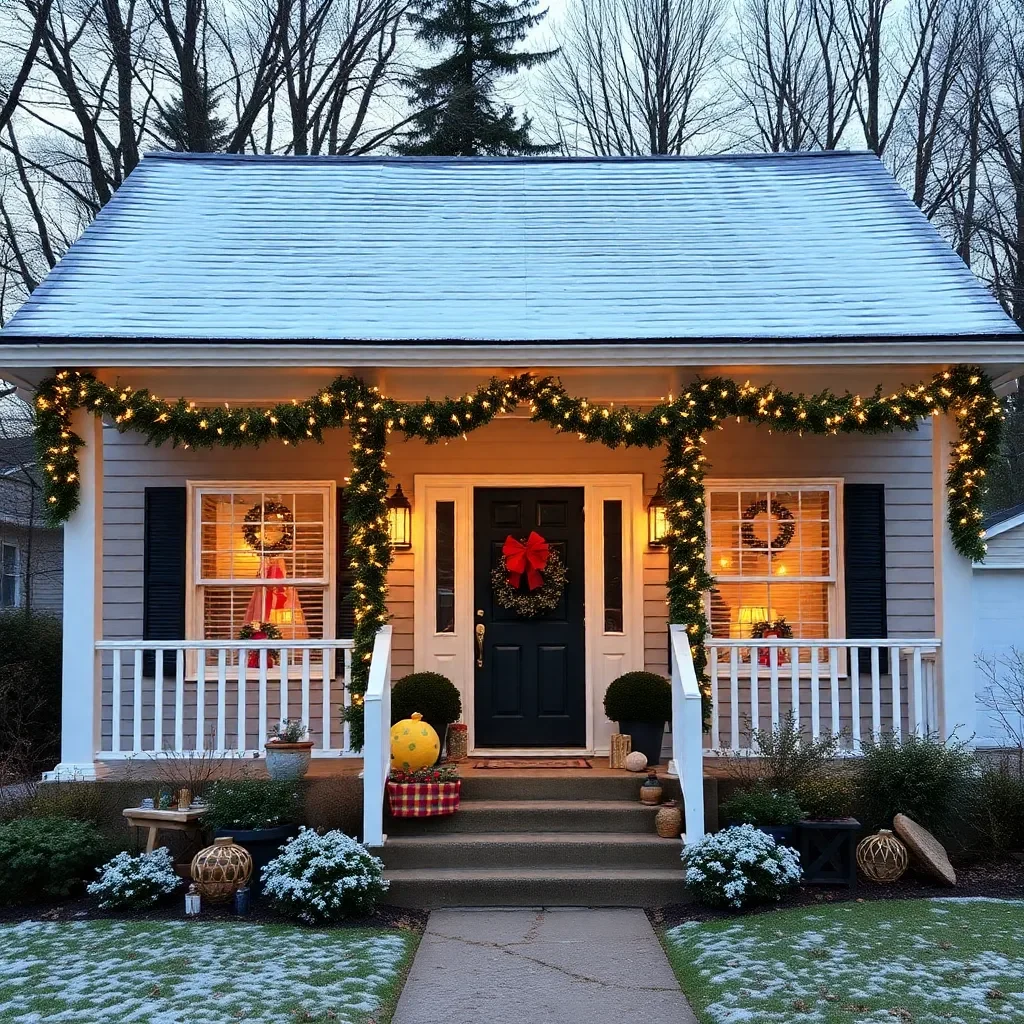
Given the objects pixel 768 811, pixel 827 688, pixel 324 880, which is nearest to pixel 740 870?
pixel 768 811

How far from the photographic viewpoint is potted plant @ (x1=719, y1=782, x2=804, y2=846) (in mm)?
6949

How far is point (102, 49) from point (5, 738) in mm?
11224

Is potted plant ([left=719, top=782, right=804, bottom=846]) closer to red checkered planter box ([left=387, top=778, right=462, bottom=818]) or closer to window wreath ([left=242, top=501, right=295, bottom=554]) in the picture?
red checkered planter box ([left=387, top=778, right=462, bottom=818])

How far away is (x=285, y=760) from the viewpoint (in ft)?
23.9

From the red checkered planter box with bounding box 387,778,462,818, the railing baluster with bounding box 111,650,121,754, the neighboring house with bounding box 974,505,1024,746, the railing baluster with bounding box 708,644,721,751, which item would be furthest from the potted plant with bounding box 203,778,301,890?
the neighboring house with bounding box 974,505,1024,746

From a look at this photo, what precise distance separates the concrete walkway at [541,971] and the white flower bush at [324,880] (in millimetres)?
426

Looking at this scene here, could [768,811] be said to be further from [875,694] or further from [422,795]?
[422,795]

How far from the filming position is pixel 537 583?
9000 mm

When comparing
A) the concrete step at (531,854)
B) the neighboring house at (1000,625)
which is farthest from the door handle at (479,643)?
the neighboring house at (1000,625)

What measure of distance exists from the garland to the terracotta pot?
41cm

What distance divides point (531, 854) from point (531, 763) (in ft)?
4.83

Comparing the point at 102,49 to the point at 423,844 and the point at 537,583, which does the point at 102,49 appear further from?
the point at 423,844

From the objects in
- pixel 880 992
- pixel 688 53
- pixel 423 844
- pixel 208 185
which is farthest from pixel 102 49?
pixel 880 992

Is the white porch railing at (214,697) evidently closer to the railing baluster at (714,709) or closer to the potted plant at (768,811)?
the railing baluster at (714,709)
